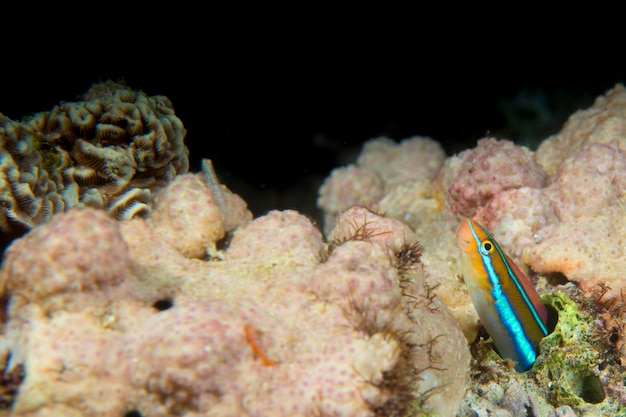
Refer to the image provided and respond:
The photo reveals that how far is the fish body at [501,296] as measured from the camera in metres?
2.66

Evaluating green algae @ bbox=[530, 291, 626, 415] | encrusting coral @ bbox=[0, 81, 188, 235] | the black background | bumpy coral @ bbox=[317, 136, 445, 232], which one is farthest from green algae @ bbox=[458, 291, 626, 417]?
the black background

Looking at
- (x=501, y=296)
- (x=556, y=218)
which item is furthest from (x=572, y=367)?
(x=556, y=218)

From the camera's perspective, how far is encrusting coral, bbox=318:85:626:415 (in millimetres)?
2943

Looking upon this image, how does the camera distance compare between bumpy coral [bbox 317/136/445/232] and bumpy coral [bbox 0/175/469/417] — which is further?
bumpy coral [bbox 317/136/445/232]

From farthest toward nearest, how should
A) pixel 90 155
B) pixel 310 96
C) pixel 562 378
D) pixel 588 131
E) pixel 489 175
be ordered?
pixel 310 96
pixel 588 131
pixel 489 175
pixel 90 155
pixel 562 378

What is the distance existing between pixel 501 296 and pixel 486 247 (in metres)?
0.32

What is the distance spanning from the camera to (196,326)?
1.86m

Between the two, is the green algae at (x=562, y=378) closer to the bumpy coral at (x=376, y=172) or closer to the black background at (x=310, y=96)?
the bumpy coral at (x=376, y=172)

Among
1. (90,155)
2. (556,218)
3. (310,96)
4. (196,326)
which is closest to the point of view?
(196,326)

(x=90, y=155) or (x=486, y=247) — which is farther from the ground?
(x=90, y=155)

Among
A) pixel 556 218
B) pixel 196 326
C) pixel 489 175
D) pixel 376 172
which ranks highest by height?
pixel 376 172

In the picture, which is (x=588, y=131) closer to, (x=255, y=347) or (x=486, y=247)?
(x=486, y=247)

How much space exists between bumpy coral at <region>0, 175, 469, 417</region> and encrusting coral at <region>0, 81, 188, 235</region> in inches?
35.0

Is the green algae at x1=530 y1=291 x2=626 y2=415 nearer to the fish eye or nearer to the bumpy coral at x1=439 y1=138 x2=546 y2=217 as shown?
the fish eye
